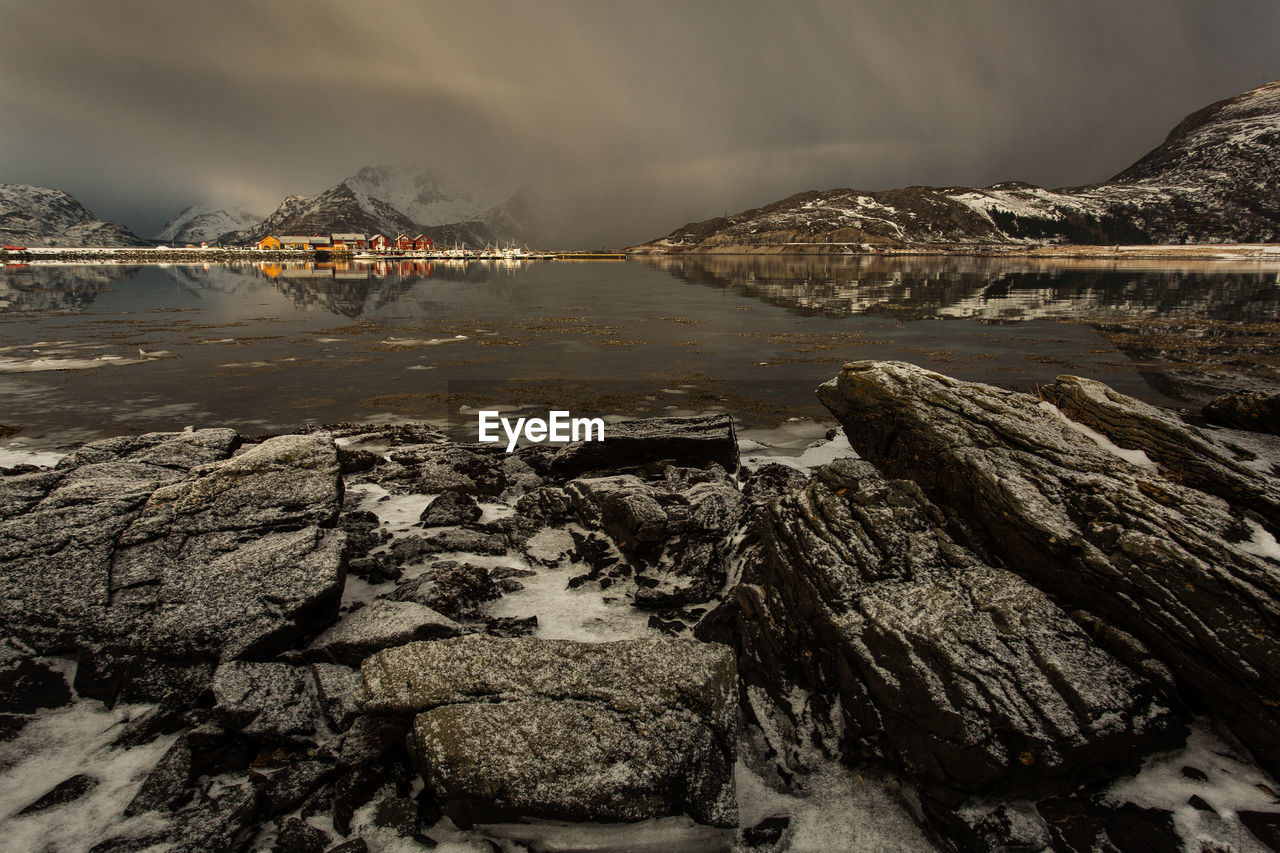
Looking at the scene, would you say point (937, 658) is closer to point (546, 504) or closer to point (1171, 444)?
point (1171, 444)

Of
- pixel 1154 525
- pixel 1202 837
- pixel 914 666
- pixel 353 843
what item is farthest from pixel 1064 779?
pixel 353 843

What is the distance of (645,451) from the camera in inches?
477

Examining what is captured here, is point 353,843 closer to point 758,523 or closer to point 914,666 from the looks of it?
point 914,666

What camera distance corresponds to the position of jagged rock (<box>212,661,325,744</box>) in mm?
5410

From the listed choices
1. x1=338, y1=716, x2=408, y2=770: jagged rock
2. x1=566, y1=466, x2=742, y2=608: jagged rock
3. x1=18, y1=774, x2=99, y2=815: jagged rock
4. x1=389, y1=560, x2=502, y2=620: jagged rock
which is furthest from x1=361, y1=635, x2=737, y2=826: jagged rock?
x1=18, y1=774, x2=99, y2=815: jagged rock

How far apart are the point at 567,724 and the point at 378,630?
2901 mm

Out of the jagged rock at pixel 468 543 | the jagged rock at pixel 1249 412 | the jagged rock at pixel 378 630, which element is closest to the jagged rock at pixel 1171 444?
the jagged rock at pixel 1249 412

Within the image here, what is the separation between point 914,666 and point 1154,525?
3332 millimetres

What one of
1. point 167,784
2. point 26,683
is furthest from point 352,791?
point 26,683

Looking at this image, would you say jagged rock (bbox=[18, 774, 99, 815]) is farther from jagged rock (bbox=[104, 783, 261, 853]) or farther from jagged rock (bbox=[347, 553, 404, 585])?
jagged rock (bbox=[347, 553, 404, 585])

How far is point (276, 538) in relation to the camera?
7.57 metres

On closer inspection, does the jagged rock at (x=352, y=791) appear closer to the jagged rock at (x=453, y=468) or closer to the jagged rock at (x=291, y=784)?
the jagged rock at (x=291, y=784)

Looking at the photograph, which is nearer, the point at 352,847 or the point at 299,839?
the point at 352,847

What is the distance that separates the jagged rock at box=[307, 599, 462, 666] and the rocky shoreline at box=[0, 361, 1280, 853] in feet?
0.12
